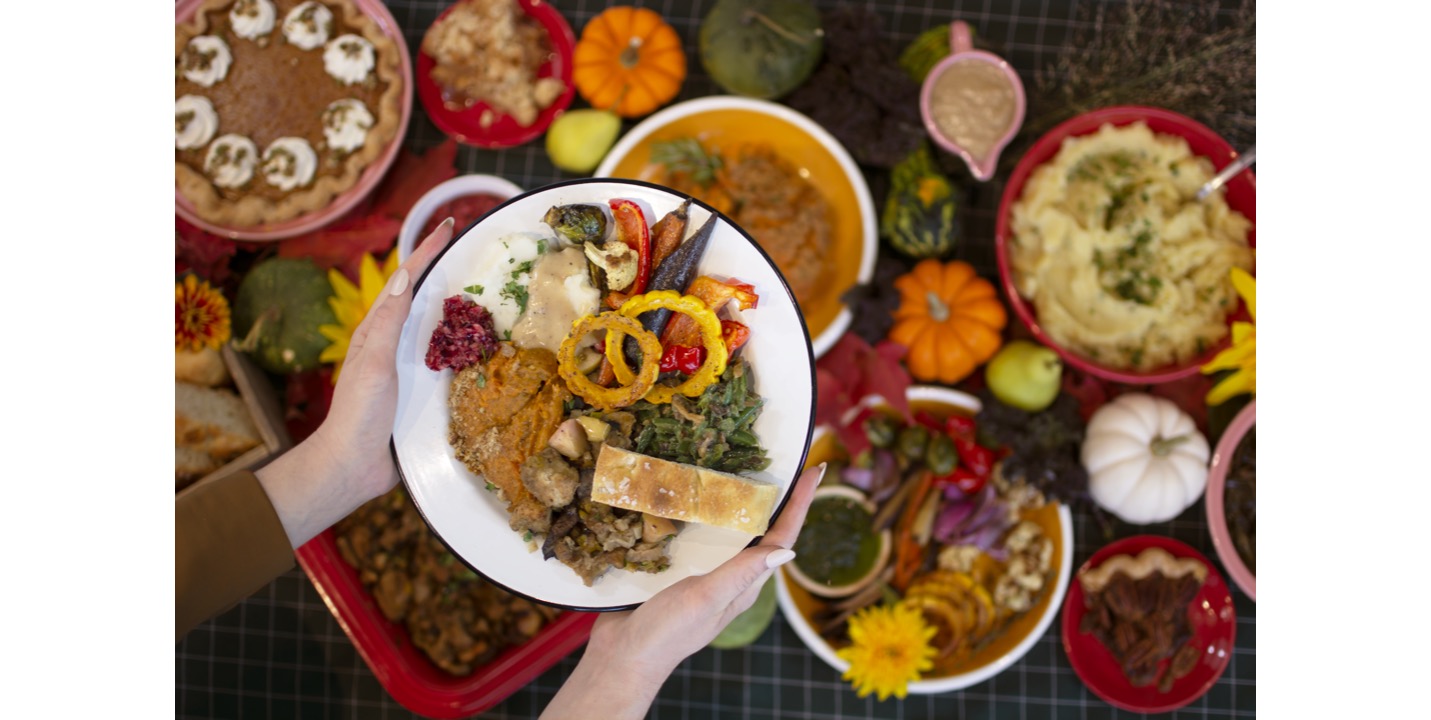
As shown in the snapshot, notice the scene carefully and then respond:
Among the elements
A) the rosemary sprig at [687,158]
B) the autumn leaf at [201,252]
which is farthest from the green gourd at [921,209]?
the autumn leaf at [201,252]

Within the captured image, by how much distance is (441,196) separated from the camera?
11.1ft

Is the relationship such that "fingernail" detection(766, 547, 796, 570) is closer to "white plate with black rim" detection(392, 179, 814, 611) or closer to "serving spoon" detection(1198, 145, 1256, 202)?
"white plate with black rim" detection(392, 179, 814, 611)

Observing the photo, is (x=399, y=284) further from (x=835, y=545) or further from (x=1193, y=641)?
(x=1193, y=641)

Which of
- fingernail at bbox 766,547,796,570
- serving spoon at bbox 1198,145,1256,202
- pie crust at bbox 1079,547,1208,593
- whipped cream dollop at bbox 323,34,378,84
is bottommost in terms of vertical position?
pie crust at bbox 1079,547,1208,593

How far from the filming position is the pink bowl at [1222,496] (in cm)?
324

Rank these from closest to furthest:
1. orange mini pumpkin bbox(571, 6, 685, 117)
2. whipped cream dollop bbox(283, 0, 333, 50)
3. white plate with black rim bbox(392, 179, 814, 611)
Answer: white plate with black rim bbox(392, 179, 814, 611) → whipped cream dollop bbox(283, 0, 333, 50) → orange mini pumpkin bbox(571, 6, 685, 117)

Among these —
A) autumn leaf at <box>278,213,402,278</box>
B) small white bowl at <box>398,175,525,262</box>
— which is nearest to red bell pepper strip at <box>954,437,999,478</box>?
small white bowl at <box>398,175,525,262</box>

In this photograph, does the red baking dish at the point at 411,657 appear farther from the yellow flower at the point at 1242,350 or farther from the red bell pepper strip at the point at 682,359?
the yellow flower at the point at 1242,350

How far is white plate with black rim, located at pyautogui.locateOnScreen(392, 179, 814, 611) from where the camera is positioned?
2.35m

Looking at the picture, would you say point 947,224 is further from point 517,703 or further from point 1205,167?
point 517,703

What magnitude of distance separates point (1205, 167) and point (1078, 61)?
0.74 m

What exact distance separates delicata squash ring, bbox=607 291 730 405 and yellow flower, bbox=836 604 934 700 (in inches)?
58.7

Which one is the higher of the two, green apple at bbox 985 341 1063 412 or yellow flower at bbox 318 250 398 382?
yellow flower at bbox 318 250 398 382
